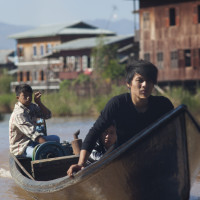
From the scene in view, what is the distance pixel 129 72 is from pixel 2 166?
878 centimetres

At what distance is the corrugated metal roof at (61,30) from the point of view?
52656 millimetres

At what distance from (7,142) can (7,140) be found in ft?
2.13

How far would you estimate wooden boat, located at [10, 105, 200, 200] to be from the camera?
5812mm

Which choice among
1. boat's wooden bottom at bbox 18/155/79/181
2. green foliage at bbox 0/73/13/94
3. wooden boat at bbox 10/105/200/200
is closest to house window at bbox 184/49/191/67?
green foliage at bbox 0/73/13/94

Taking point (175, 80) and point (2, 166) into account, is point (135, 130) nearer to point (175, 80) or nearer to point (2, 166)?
point (2, 166)

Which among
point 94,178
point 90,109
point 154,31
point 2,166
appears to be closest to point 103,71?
point 154,31

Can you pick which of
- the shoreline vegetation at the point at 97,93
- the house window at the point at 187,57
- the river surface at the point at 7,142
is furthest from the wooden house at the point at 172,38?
the river surface at the point at 7,142

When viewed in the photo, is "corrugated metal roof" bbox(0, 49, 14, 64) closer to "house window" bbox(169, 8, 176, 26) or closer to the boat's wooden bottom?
"house window" bbox(169, 8, 176, 26)

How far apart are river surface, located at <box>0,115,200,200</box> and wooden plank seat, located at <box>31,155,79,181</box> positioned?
4.18 feet

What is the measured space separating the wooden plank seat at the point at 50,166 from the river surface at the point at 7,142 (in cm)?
127

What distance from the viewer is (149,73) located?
5.98 meters

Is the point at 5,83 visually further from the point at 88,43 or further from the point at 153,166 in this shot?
the point at 153,166

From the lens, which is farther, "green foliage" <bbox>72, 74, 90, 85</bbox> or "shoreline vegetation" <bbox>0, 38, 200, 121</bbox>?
"green foliage" <bbox>72, 74, 90, 85</bbox>

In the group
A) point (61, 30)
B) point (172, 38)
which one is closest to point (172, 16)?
point (172, 38)
